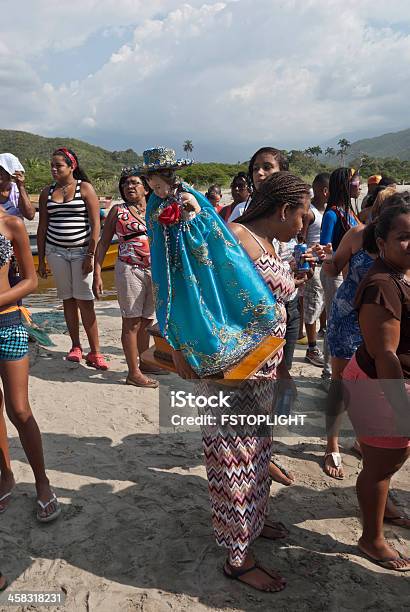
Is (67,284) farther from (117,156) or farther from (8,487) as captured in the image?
(117,156)

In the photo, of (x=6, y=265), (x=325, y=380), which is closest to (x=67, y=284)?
(x=6, y=265)

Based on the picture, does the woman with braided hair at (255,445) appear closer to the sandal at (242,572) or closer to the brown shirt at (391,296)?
the sandal at (242,572)

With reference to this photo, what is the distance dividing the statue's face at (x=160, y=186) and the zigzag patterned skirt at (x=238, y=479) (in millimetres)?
980

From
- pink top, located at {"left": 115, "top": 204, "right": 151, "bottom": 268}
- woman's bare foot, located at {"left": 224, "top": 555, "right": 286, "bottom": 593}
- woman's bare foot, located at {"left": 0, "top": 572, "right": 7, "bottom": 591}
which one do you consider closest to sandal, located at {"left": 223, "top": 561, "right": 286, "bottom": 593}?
woman's bare foot, located at {"left": 224, "top": 555, "right": 286, "bottom": 593}

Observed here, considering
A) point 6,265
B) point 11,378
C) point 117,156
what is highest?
point 117,156

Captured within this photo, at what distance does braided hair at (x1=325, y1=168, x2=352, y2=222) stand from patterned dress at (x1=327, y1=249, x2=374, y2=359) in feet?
4.36

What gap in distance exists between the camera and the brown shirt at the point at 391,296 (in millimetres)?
2010

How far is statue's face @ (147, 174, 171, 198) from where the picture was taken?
79.9 inches

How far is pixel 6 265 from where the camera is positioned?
2.57 m

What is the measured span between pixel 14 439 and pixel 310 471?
217 cm

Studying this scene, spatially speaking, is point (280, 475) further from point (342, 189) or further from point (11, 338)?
point (342, 189)

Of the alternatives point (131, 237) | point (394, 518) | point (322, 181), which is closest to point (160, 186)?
point (394, 518)

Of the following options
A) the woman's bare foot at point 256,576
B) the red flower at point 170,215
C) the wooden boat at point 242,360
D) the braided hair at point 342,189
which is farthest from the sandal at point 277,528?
the braided hair at point 342,189

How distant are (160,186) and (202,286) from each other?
0.46 m
